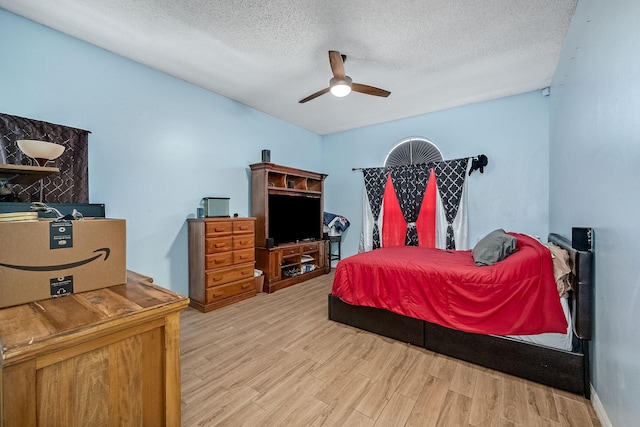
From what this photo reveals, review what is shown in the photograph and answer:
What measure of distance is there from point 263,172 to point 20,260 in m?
3.04

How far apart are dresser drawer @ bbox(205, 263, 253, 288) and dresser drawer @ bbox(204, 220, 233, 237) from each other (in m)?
0.46

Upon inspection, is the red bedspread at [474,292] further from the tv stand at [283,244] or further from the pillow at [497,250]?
the tv stand at [283,244]

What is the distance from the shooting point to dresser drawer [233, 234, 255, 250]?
3.38 meters

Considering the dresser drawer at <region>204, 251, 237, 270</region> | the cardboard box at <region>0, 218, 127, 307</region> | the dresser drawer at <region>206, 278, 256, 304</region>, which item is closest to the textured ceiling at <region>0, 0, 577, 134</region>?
the cardboard box at <region>0, 218, 127, 307</region>

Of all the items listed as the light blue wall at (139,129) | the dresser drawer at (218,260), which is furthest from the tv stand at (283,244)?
the dresser drawer at (218,260)

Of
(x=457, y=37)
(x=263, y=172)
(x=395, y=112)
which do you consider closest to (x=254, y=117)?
(x=263, y=172)

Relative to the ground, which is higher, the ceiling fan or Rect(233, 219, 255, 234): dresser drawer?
the ceiling fan

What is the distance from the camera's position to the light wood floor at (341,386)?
1524 millimetres

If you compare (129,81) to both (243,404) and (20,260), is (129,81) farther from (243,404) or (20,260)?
(243,404)

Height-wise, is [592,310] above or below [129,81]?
below

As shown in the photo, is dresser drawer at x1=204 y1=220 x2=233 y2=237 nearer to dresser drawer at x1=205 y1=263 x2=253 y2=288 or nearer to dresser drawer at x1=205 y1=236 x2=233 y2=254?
dresser drawer at x1=205 y1=236 x2=233 y2=254

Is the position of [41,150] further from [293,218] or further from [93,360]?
[293,218]

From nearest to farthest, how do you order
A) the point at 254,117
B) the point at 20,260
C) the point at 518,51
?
1. the point at 20,260
2. the point at 518,51
3. the point at 254,117

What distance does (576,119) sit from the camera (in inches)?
80.1
